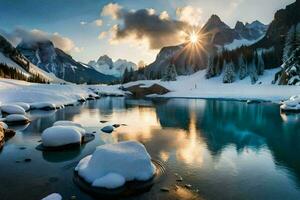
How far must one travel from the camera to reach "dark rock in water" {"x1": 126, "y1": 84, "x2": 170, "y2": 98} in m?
128

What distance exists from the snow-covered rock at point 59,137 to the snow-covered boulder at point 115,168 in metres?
7.35

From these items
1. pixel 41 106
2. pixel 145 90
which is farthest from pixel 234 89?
pixel 41 106

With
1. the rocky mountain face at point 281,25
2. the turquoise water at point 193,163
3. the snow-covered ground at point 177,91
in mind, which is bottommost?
the turquoise water at point 193,163

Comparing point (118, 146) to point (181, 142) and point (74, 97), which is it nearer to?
point (181, 142)

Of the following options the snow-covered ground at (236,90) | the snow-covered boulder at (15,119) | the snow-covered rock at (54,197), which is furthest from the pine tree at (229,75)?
the snow-covered rock at (54,197)

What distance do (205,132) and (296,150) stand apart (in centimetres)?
1117

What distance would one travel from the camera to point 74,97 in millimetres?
84250

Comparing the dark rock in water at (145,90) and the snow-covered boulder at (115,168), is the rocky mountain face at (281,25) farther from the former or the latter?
the snow-covered boulder at (115,168)

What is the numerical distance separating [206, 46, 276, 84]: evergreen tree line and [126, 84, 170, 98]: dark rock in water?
29.8 meters

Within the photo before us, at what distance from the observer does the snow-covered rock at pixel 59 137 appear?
24.6 m

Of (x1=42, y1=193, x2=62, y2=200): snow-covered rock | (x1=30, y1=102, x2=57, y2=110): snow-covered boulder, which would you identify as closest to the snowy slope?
(x1=30, y1=102, x2=57, y2=110): snow-covered boulder

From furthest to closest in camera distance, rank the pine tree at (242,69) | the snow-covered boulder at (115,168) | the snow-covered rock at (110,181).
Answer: the pine tree at (242,69)
the snow-covered boulder at (115,168)
the snow-covered rock at (110,181)

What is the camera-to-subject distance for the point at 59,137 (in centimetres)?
2488

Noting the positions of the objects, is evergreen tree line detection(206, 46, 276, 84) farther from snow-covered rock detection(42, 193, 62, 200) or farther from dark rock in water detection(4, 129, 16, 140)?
snow-covered rock detection(42, 193, 62, 200)
